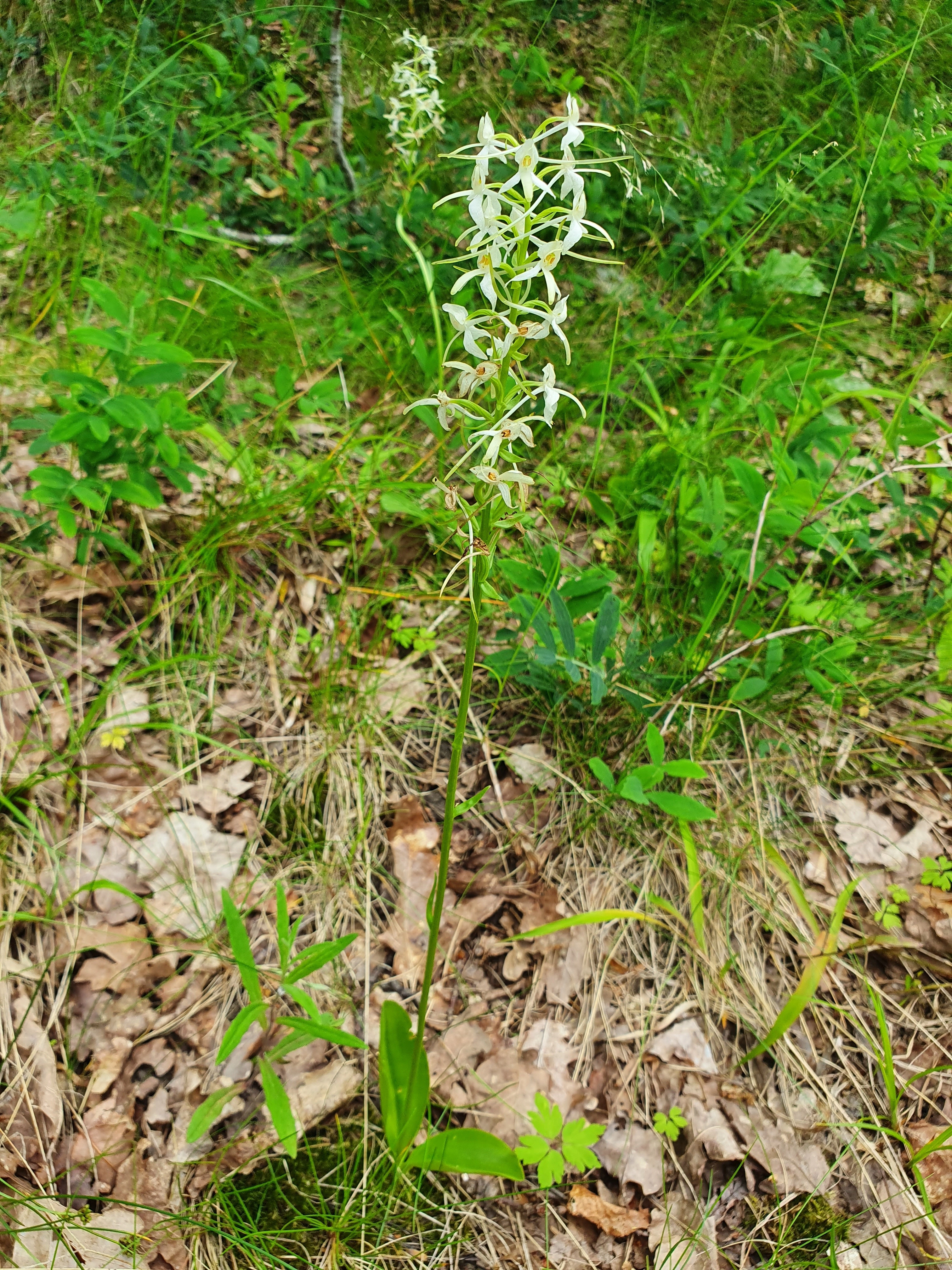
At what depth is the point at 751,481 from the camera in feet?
6.93

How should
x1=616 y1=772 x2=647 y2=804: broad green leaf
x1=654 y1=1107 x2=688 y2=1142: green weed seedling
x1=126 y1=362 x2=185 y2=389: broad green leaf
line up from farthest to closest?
x1=126 y1=362 x2=185 y2=389: broad green leaf < x1=616 y1=772 x2=647 y2=804: broad green leaf < x1=654 y1=1107 x2=688 y2=1142: green weed seedling

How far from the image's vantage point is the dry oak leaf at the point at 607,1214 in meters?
1.65

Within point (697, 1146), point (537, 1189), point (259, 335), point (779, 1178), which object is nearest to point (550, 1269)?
point (537, 1189)

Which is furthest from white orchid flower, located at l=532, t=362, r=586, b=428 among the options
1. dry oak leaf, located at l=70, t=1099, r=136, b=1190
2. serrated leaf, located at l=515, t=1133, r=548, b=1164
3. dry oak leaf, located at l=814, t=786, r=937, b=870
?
dry oak leaf, located at l=70, t=1099, r=136, b=1190

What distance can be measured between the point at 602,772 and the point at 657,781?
13 centimetres

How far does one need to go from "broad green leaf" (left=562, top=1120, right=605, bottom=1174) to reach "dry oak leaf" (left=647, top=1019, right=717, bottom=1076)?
239 mm

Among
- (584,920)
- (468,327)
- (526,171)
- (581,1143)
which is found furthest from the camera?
(584,920)

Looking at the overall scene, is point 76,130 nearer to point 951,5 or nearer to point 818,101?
point 818,101

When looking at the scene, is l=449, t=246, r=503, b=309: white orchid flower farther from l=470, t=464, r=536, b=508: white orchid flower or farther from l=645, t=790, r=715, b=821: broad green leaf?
l=645, t=790, r=715, b=821: broad green leaf

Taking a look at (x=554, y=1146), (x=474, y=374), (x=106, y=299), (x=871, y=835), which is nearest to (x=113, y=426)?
(x=106, y=299)

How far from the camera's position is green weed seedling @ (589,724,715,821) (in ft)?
6.00

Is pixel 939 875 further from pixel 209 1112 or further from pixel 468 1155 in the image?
pixel 209 1112

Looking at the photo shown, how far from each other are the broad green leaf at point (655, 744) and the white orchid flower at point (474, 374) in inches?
39.4

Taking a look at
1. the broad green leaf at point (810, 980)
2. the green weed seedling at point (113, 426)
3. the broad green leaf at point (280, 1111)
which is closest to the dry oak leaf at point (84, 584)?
the green weed seedling at point (113, 426)
